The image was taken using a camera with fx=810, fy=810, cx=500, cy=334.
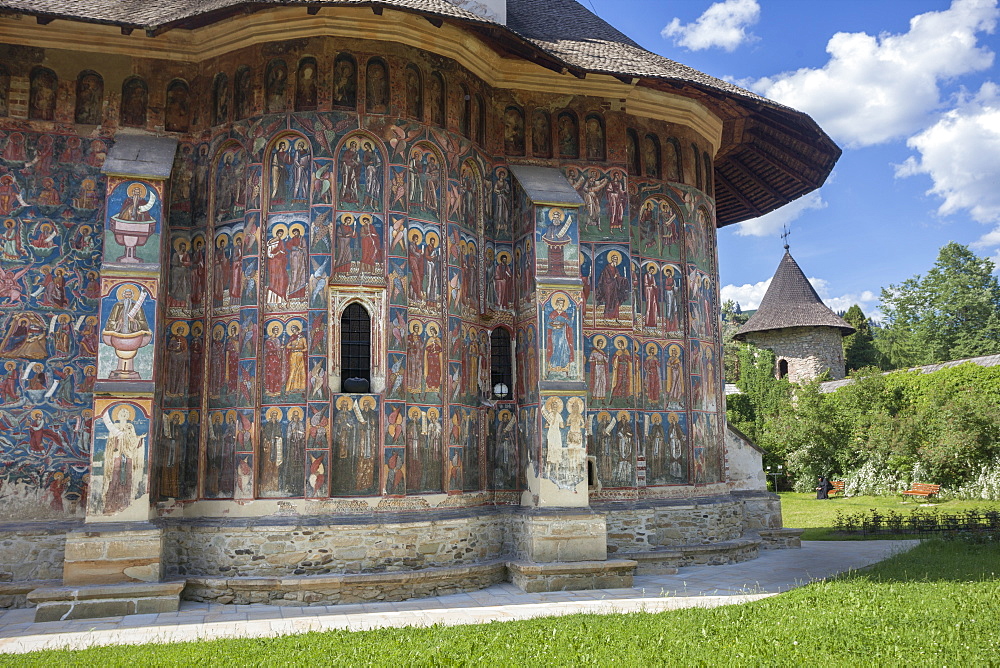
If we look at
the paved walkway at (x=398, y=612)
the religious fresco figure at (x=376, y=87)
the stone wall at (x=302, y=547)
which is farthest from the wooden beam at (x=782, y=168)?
the stone wall at (x=302, y=547)

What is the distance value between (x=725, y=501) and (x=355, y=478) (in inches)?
262

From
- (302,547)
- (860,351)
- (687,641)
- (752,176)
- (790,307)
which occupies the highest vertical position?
(790,307)

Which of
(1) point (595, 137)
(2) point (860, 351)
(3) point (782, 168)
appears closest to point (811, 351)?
(2) point (860, 351)

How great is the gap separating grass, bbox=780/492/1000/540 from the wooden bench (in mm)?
475

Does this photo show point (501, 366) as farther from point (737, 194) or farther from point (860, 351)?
point (860, 351)

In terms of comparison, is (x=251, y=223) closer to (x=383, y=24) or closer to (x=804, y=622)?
(x=383, y=24)

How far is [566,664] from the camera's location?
627cm

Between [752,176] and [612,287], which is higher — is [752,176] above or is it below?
above

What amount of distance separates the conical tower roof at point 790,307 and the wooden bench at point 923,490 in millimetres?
17381

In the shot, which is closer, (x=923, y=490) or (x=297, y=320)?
(x=297, y=320)

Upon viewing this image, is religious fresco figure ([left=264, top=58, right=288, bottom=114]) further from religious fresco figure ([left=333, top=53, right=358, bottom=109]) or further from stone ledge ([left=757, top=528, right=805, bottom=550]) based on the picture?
stone ledge ([left=757, top=528, right=805, bottom=550])

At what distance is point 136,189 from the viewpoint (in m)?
10.6

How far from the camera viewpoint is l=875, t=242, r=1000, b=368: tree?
45812 millimetres

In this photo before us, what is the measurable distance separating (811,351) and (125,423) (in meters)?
37.5
